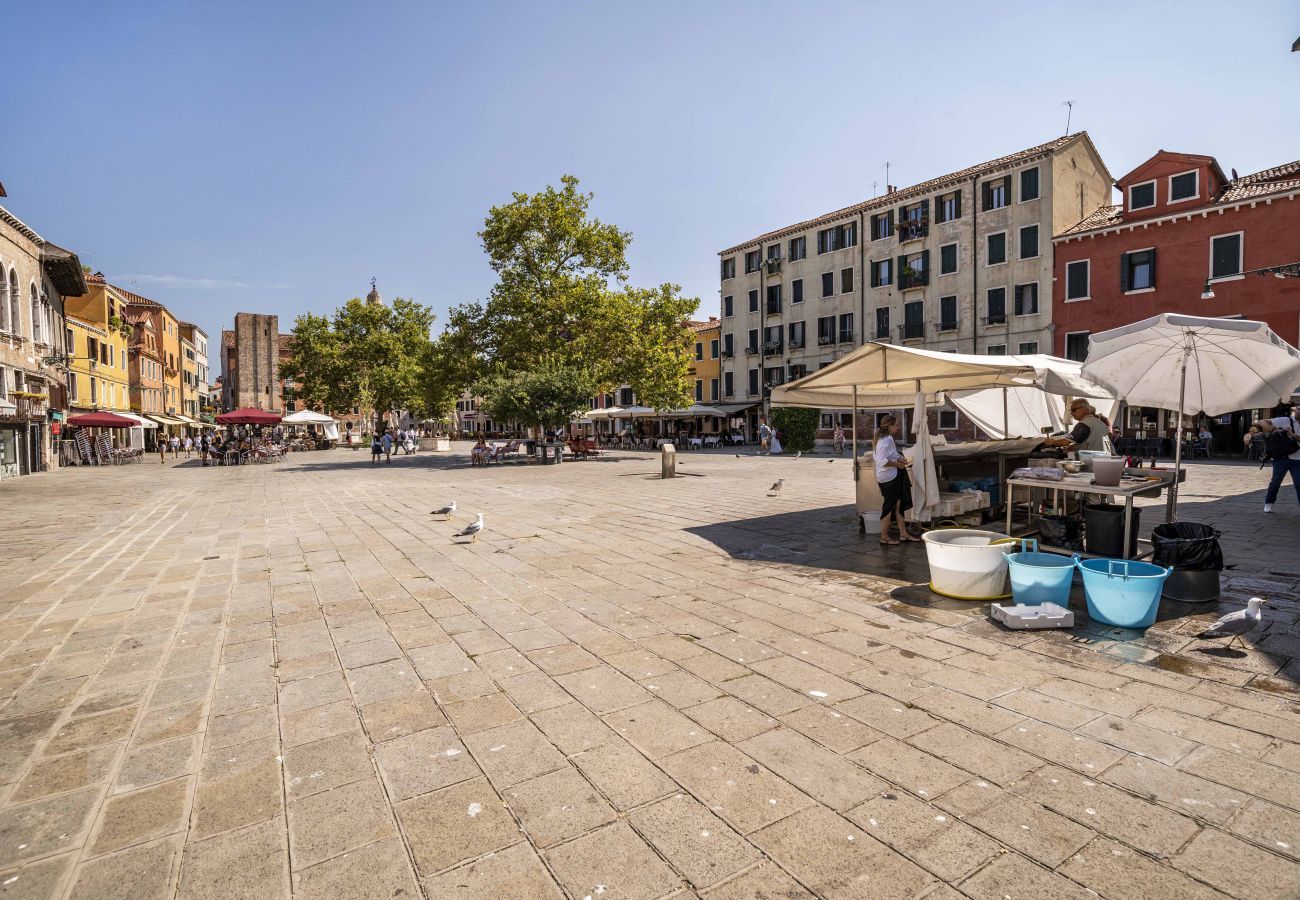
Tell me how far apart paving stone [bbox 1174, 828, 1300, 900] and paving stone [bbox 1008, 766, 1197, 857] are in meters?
0.05

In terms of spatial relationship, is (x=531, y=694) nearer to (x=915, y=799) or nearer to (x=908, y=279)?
(x=915, y=799)

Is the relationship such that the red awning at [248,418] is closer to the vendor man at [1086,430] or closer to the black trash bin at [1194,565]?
the vendor man at [1086,430]

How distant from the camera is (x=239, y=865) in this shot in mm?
2252

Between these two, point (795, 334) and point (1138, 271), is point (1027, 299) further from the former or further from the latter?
point (795, 334)

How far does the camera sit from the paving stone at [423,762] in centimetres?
273

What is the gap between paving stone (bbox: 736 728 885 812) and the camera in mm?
2605

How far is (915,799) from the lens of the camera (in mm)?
2561

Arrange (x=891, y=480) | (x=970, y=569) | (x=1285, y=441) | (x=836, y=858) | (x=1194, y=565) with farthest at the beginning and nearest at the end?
1. (x=1285, y=441)
2. (x=891, y=480)
3. (x=970, y=569)
4. (x=1194, y=565)
5. (x=836, y=858)

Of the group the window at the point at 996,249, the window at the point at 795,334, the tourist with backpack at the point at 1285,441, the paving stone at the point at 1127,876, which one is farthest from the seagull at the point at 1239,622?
the window at the point at 795,334

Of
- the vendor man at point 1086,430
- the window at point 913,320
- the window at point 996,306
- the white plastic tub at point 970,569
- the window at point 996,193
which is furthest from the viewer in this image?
the window at point 913,320

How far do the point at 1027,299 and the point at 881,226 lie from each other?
929cm

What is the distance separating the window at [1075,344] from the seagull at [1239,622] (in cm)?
2742

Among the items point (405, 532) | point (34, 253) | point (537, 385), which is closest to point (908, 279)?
point (537, 385)

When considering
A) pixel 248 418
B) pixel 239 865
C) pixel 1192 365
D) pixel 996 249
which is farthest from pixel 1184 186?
pixel 248 418
